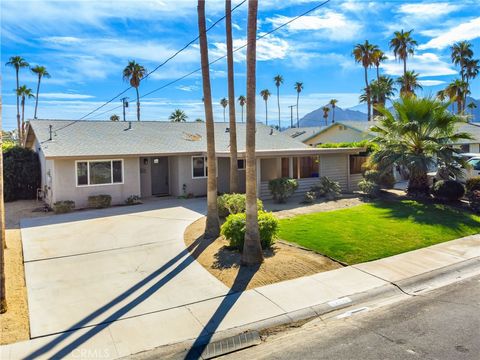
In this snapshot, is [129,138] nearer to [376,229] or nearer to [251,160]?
[251,160]

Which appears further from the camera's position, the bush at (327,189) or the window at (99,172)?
the bush at (327,189)

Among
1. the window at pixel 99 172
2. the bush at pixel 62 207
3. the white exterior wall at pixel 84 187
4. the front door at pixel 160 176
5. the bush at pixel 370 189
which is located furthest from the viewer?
the front door at pixel 160 176

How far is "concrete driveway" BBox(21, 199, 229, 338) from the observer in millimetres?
6891

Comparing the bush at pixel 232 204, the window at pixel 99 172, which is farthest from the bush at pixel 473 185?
the window at pixel 99 172

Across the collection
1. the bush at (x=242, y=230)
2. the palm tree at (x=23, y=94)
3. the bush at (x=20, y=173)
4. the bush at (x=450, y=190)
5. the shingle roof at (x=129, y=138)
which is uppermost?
the palm tree at (x=23, y=94)

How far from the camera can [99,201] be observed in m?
17.5

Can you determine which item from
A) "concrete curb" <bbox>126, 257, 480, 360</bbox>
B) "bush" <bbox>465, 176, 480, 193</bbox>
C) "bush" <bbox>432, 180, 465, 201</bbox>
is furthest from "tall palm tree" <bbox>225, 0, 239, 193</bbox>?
"bush" <bbox>465, 176, 480, 193</bbox>

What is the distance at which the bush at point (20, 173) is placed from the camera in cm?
2028

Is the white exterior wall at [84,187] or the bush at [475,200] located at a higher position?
the white exterior wall at [84,187]

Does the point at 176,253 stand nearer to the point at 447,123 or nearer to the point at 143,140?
the point at 143,140

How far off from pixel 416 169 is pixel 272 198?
6.63 m

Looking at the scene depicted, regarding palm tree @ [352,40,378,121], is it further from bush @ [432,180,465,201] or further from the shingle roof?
bush @ [432,180,465,201]

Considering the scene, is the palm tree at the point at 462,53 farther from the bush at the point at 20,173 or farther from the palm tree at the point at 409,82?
the bush at the point at 20,173

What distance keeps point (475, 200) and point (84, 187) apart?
16972 millimetres
